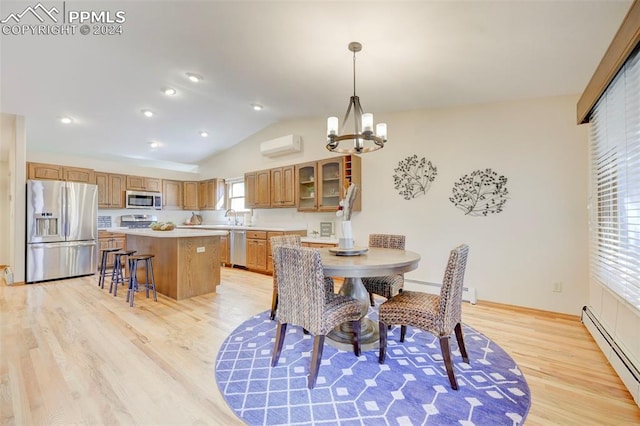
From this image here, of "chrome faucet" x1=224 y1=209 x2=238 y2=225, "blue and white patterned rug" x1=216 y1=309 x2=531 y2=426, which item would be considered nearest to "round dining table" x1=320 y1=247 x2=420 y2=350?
"blue and white patterned rug" x1=216 y1=309 x2=531 y2=426

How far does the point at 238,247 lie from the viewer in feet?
18.9

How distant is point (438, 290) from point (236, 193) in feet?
16.3

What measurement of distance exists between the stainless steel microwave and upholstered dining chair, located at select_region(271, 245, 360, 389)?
5630 millimetres

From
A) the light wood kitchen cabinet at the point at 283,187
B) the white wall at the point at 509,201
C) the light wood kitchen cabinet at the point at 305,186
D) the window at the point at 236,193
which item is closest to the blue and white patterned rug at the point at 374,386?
the white wall at the point at 509,201

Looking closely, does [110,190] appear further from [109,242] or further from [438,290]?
[438,290]

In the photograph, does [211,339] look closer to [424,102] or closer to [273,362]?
[273,362]

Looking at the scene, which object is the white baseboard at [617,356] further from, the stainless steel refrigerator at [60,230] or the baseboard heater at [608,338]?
the stainless steel refrigerator at [60,230]

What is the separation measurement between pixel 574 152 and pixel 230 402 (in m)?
3.92

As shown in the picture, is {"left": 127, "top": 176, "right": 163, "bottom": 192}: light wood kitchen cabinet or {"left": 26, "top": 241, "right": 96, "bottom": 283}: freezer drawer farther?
{"left": 127, "top": 176, "right": 163, "bottom": 192}: light wood kitchen cabinet

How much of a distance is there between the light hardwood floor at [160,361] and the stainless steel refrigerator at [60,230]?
1.02 metres

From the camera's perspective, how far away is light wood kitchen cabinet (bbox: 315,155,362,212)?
175 inches

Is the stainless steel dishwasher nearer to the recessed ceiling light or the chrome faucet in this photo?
the chrome faucet

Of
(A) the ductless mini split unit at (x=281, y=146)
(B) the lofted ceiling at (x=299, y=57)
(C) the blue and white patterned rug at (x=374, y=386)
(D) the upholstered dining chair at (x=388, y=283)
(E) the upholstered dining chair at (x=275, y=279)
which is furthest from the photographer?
(A) the ductless mini split unit at (x=281, y=146)

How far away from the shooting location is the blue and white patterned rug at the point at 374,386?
→ 1.57 meters
